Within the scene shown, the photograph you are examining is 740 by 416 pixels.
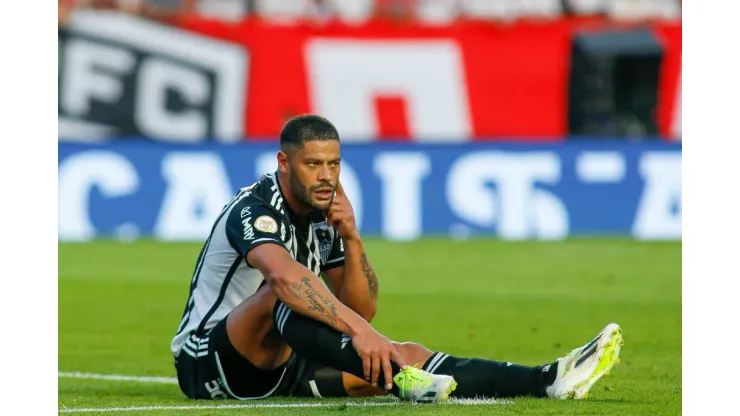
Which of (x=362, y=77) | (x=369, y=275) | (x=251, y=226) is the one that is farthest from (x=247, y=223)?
(x=362, y=77)

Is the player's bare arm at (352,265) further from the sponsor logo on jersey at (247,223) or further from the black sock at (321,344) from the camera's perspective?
the black sock at (321,344)

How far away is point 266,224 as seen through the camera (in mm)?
6117

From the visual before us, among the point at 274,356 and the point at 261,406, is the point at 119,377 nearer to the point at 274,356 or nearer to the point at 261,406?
the point at 274,356

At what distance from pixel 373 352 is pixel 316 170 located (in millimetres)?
1051

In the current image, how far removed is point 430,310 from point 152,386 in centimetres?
484

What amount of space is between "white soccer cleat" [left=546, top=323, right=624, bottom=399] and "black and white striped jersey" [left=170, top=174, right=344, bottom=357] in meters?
1.43

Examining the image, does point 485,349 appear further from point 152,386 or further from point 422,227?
point 422,227

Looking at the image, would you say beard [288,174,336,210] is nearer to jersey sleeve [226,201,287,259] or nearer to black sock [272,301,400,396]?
jersey sleeve [226,201,287,259]

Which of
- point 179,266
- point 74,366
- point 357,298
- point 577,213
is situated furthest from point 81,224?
point 357,298

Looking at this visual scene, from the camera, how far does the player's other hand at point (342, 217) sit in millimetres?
6430

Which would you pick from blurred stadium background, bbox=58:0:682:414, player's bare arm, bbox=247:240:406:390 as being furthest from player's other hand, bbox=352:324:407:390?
blurred stadium background, bbox=58:0:682:414
